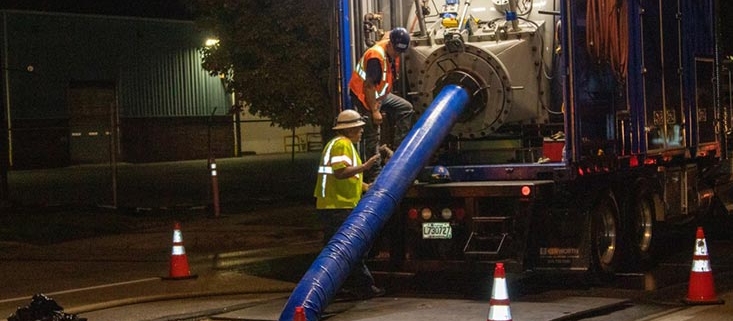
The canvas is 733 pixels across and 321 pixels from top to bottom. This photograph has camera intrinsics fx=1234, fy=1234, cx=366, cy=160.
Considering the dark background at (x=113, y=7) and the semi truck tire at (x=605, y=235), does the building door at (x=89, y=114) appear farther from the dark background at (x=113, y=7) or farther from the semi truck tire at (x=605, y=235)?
the semi truck tire at (x=605, y=235)

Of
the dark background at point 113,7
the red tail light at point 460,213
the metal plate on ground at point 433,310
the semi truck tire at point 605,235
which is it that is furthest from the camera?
the dark background at point 113,7

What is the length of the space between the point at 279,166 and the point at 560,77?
2762 centimetres

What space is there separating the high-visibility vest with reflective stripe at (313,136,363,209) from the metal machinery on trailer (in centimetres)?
67

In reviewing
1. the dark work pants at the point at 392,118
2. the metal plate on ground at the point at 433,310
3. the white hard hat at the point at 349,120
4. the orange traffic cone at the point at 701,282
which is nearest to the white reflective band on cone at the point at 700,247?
the orange traffic cone at the point at 701,282

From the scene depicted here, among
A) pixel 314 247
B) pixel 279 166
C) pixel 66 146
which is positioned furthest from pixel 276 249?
pixel 66 146

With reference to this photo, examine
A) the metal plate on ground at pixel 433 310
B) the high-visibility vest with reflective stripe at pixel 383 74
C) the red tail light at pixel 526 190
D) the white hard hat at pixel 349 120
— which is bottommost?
the metal plate on ground at pixel 433 310

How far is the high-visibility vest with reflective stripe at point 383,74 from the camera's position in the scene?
38.7ft

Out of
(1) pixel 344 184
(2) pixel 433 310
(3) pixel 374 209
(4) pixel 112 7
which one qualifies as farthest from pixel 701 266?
(4) pixel 112 7

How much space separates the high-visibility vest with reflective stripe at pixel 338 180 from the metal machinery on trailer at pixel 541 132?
672mm

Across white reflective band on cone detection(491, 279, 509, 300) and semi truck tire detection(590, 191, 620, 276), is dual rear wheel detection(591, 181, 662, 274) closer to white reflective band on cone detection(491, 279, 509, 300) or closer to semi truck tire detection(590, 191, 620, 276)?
semi truck tire detection(590, 191, 620, 276)

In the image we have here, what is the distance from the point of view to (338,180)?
1119 cm

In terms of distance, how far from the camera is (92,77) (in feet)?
142

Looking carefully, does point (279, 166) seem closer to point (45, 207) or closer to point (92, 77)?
point (92, 77)

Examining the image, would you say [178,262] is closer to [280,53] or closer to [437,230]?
[437,230]
